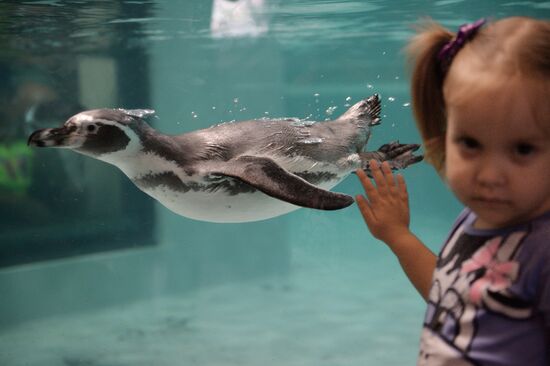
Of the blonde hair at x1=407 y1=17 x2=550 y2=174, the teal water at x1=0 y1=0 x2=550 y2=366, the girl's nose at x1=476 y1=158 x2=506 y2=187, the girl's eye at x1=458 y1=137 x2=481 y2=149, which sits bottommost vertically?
the teal water at x1=0 y1=0 x2=550 y2=366

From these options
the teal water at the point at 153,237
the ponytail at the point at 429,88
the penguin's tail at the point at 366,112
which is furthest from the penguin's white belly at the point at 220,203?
the teal water at the point at 153,237

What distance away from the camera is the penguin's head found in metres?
2.57

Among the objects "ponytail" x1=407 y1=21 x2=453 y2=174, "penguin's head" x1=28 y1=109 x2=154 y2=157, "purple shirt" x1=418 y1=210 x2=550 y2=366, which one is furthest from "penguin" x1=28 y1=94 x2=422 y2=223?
"purple shirt" x1=418 y1=210 x2=550 y2=366

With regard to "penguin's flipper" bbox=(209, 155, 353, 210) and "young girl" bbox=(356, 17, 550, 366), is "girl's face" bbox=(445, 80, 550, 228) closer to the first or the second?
"young girl" bbox=(356, 17, 550, 366)

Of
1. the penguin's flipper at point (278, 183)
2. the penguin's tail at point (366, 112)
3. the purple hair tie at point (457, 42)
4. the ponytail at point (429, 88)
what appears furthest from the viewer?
the penguin's tail at point (366, 112)

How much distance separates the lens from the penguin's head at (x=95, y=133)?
257 centimetres

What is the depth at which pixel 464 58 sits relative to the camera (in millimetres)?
1393

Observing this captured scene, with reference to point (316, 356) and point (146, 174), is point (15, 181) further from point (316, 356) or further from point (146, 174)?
point (146, 174)

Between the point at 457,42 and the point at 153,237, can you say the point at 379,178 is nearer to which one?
the point at 457,42

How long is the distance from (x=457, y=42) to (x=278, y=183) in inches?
→ 47.3

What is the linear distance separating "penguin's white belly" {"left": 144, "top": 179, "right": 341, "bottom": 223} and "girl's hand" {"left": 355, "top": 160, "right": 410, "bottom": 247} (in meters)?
1.15

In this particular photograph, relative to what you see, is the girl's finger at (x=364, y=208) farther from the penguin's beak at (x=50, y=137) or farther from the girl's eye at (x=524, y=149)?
the penguin's beak at (x=50, y=137)

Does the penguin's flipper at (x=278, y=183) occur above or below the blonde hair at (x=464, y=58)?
below

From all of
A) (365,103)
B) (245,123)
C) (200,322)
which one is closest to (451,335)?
(245,123)
